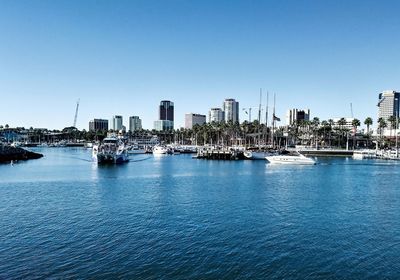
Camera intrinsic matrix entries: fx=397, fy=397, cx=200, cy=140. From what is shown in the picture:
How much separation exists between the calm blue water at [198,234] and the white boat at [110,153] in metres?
58.6

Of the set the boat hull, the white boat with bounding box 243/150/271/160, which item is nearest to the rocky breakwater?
the white boat with bounding box 243/150/271/160

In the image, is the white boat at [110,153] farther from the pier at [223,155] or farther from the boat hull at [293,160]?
the boat hull at [293,160]

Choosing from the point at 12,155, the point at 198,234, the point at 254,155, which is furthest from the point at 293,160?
the point at 12,155

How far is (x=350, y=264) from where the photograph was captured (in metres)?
28.9

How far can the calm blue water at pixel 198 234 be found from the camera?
27641 millimetres

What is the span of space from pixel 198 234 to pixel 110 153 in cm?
9530

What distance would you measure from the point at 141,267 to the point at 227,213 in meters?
19.7

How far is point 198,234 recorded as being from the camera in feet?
119

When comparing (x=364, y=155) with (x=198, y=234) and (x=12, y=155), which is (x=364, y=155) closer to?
(x=12, y=155)

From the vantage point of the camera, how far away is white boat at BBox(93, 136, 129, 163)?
124 meters

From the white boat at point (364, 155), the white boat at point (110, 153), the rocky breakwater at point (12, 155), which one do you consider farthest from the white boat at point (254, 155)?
the rocky breakwater at point (12, 155)

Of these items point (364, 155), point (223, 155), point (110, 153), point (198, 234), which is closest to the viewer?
point (198, 234)

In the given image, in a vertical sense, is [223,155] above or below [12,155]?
above

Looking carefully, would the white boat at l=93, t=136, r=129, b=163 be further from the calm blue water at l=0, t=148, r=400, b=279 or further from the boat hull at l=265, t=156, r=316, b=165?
the calm blue water at l=0, t=148, r=400, b=279
